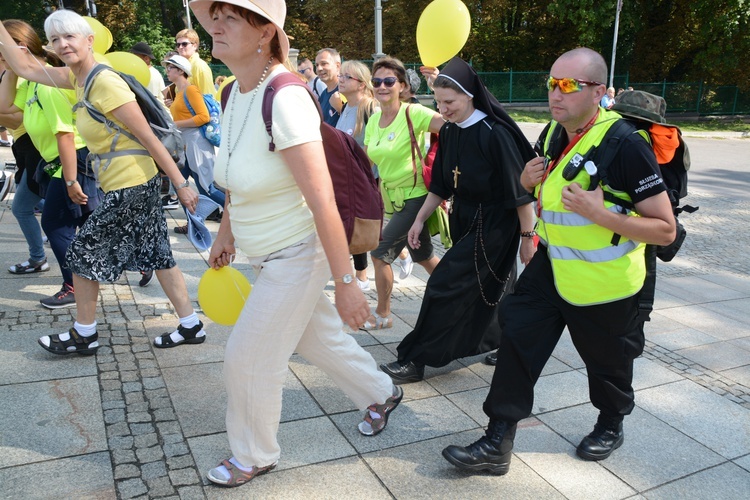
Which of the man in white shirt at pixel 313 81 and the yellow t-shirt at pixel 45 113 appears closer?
the yellow t-shirt at pixel 45 113

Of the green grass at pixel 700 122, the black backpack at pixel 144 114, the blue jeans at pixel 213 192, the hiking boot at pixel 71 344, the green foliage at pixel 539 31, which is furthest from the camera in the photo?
the green foliage at pixel 539 31

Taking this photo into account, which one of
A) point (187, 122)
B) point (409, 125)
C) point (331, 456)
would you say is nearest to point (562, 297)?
point (331, 456)

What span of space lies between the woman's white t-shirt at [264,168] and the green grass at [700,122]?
84.4 ft

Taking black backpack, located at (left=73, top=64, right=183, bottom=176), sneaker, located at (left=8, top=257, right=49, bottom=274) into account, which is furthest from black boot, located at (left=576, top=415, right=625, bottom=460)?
sneaker, located at (left=8, top=257, right=49, bottom=274)

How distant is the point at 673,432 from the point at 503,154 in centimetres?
169

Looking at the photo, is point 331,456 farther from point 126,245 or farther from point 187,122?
point 187,122

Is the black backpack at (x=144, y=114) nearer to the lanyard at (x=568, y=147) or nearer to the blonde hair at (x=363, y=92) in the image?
the blonde hair at (x=363, y=92)

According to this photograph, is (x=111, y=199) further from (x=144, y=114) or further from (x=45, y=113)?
(x=45, y=113)


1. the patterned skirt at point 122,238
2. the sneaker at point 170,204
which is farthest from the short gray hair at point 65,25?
the sneaker at point 170,204

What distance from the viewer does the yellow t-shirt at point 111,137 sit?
11.6 ft

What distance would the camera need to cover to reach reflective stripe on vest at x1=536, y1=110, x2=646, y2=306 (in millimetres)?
2680

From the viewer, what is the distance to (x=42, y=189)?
4.93 m

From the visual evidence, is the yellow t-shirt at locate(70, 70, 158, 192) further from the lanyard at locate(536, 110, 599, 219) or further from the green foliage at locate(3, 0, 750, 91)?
the green foliage at locate(3, 0, 750, 91)

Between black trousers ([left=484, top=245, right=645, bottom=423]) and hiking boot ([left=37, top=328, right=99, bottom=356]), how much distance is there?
234 centimetres
